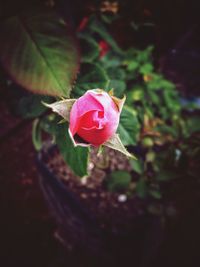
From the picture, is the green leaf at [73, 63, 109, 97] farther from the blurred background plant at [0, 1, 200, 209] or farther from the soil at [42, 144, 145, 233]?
the soil at [42, 144, 145, 233]

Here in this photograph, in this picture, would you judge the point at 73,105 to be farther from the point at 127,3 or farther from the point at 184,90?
the point at 184,90

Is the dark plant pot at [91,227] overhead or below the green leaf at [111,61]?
below

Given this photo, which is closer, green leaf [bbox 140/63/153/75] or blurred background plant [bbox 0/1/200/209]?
blurred background plant [bbox 0/1/200/209]

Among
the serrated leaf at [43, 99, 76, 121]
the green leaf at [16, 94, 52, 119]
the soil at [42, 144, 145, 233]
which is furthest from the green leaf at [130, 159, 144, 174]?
the serrated leaf at [43, 99, 76, 121]

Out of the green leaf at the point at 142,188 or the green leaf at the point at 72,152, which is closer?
the green leaf at the point at 72,152

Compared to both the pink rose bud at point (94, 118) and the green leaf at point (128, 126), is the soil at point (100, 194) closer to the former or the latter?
the green leaf at point (128, 126)

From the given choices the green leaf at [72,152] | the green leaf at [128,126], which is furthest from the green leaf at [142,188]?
the green leaf at [72,152]
